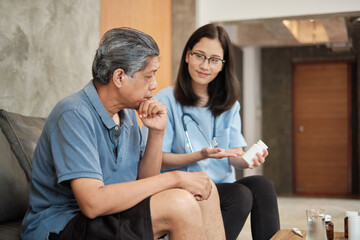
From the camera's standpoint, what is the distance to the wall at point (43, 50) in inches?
86.0

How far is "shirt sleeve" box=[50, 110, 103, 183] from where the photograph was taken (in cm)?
140

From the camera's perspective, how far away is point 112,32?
1.58 m

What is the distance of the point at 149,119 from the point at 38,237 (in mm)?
598

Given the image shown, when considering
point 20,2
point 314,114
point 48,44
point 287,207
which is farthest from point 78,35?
point 314,114

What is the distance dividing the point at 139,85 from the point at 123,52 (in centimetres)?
13

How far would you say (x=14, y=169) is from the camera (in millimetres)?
1736

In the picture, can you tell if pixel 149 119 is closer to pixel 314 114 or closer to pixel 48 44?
pixel 48 44

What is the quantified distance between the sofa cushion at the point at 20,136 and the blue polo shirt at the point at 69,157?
0.94 ft

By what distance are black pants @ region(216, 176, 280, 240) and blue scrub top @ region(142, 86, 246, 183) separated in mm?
186

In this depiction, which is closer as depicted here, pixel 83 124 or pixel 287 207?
pixel 83 124

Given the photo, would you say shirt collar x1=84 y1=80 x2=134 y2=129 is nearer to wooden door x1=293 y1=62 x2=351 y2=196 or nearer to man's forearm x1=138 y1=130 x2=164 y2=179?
man's forearm x1=138 y1=130 x2=164 y2=179

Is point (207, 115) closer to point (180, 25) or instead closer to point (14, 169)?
point (14, 169)

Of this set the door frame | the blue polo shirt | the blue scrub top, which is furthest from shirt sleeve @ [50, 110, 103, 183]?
the door frame

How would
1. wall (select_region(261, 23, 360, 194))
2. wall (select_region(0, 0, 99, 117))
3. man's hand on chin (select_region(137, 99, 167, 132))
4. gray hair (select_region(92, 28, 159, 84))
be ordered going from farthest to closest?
1. wall (select_region(261, 23, 360, 194))
2. wall (select_region(0, 0, 99, 117))
3. man's hand on chin (select_region(137, 99, 167, 132))
4. gray hair (select_region(92, 28, 159, 84))
